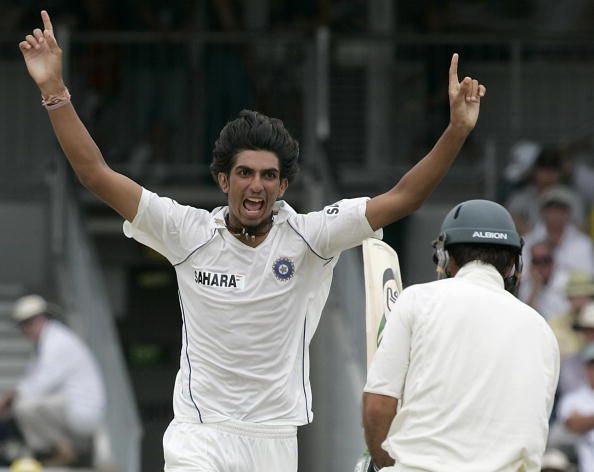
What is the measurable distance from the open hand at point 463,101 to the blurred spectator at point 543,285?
6520 mm

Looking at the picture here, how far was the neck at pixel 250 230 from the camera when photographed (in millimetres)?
6594

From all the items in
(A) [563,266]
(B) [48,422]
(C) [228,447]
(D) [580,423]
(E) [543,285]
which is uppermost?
(A) [563,266]

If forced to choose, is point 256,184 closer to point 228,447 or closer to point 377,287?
point 377,287

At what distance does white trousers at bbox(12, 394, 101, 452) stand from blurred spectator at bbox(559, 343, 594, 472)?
3.72m

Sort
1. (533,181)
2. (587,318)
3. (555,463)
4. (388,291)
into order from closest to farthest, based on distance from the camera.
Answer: (388,291) < (555,463) < (587,318) < (533,181)

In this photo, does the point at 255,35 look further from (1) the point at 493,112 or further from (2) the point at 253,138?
(2) the point at 253,138

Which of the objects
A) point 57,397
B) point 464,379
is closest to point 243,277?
point 464,379

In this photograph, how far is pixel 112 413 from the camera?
1304 centimetres

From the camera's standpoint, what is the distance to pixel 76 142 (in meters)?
6.38

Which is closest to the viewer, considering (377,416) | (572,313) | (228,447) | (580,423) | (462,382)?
(462,382)

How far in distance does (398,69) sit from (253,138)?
9.76 metres

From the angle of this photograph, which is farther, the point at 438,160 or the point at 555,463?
the point at 555,463

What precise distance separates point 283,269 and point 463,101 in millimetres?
996

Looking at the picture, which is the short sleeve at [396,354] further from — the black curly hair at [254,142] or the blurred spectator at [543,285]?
the blurred spectator at [543,285]
